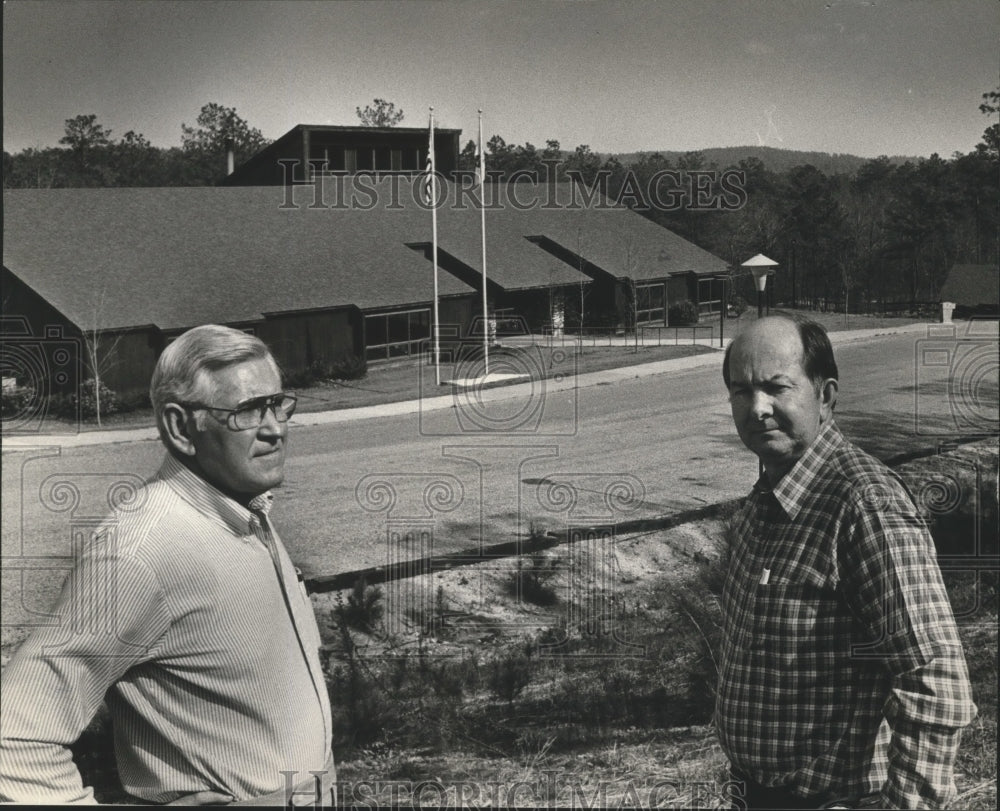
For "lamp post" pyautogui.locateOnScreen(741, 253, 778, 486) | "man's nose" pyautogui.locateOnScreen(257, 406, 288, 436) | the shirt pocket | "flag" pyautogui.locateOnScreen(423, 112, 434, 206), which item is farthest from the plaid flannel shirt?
"flag" pyautogui.locateOnScreen(423, 112, 434, 206)

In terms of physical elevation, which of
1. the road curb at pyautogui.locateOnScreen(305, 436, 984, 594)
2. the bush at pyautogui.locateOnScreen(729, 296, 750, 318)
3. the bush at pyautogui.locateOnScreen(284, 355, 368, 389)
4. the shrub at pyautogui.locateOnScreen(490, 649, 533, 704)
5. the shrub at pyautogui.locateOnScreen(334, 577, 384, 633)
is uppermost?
the bush at pyautogui.locateOnScreen(729, 296, 750, 318)

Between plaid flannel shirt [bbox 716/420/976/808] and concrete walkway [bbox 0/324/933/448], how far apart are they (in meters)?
1.65

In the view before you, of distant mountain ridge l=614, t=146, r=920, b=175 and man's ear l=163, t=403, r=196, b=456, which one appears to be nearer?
man's ear l=163, t=403, r=196, b=456

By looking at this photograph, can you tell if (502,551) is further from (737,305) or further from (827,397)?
(827,397)

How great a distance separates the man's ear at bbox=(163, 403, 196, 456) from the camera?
202 cm

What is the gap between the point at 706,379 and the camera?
12.8 feet

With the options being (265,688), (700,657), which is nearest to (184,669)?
(265,688)

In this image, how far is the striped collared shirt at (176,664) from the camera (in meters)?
1.75

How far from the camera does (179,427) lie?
6.70 ft

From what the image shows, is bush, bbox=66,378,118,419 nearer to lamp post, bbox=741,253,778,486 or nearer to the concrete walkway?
the concrete walkway

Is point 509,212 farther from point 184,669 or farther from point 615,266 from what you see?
point 184,669

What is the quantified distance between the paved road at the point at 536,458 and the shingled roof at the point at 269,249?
453mm

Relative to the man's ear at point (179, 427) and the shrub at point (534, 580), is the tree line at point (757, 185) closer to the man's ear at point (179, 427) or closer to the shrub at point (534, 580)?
the shrub at point (534, 580)

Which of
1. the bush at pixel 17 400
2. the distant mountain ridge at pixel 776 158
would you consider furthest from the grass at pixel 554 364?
the bush at pixel 17 400
